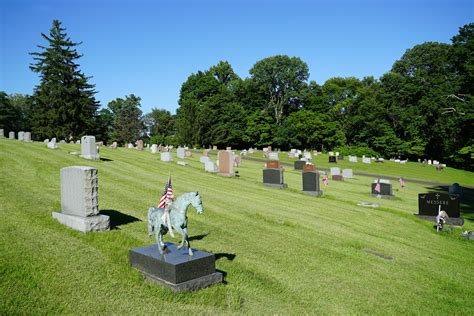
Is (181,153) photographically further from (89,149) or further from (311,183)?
(311,183)

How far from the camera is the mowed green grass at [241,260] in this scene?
675 centimetres

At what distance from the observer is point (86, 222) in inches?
383

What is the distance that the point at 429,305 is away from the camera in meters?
8.50

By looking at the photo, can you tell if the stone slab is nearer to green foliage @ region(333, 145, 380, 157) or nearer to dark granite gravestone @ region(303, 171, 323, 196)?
dark granite gravestone @ region(303, 171, 323, 196)

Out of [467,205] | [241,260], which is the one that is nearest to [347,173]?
[467,205]

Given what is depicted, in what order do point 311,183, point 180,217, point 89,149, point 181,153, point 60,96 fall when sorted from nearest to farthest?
point 180,217 → point 311,183 → point 89,149 → point 181,153 → point 60,96

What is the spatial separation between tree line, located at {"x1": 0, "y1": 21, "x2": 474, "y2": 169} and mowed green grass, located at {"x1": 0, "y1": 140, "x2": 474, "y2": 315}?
47.3 meters

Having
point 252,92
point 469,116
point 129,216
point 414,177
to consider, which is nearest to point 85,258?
point 129,216

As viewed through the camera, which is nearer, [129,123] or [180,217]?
[180,217]

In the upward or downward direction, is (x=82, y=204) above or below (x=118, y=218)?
above

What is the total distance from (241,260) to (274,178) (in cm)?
1670

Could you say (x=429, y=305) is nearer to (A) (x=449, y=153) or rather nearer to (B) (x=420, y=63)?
(A) (x=449, y=153)

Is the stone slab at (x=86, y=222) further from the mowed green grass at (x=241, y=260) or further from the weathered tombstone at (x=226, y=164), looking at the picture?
the weathered tombstone at (x=226, y=164)

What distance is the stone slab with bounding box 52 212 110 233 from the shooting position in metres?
9.76
